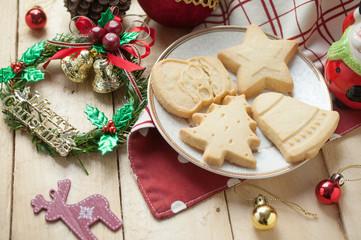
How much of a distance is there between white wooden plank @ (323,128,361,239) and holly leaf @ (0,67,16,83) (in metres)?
1.03

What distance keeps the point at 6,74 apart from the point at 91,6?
37 cm

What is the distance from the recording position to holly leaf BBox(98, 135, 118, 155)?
1.08 m

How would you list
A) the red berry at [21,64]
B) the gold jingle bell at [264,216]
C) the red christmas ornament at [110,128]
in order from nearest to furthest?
the gold jingle bell at [264,216]
the red christmas ornament at [110,128]
the red berry at [21,64]

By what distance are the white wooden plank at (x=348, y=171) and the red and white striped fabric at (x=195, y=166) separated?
0.04 meters

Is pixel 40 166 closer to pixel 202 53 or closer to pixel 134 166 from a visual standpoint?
pixel 134 166

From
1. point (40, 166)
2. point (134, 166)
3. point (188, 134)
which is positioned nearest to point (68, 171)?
point (40, 166)

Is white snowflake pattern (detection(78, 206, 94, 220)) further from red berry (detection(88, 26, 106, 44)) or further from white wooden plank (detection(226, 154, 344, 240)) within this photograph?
red berry (detection(88, 26, 106, 44))

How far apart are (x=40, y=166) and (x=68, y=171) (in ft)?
0.28

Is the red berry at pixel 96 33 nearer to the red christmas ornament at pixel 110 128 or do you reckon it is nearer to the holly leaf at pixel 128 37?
the holly leaf at pixel 128 37

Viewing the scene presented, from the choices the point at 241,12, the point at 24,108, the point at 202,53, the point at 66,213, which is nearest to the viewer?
the point at 66,213

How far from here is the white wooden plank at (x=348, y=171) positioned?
1084 millimetres

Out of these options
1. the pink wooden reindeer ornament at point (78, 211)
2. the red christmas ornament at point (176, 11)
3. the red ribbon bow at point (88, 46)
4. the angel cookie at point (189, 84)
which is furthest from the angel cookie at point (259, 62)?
the pink wooden reindeer ornament at point (78, 211)

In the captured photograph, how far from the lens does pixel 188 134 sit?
41.1 inches

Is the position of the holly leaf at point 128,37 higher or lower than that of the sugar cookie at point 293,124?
higher
